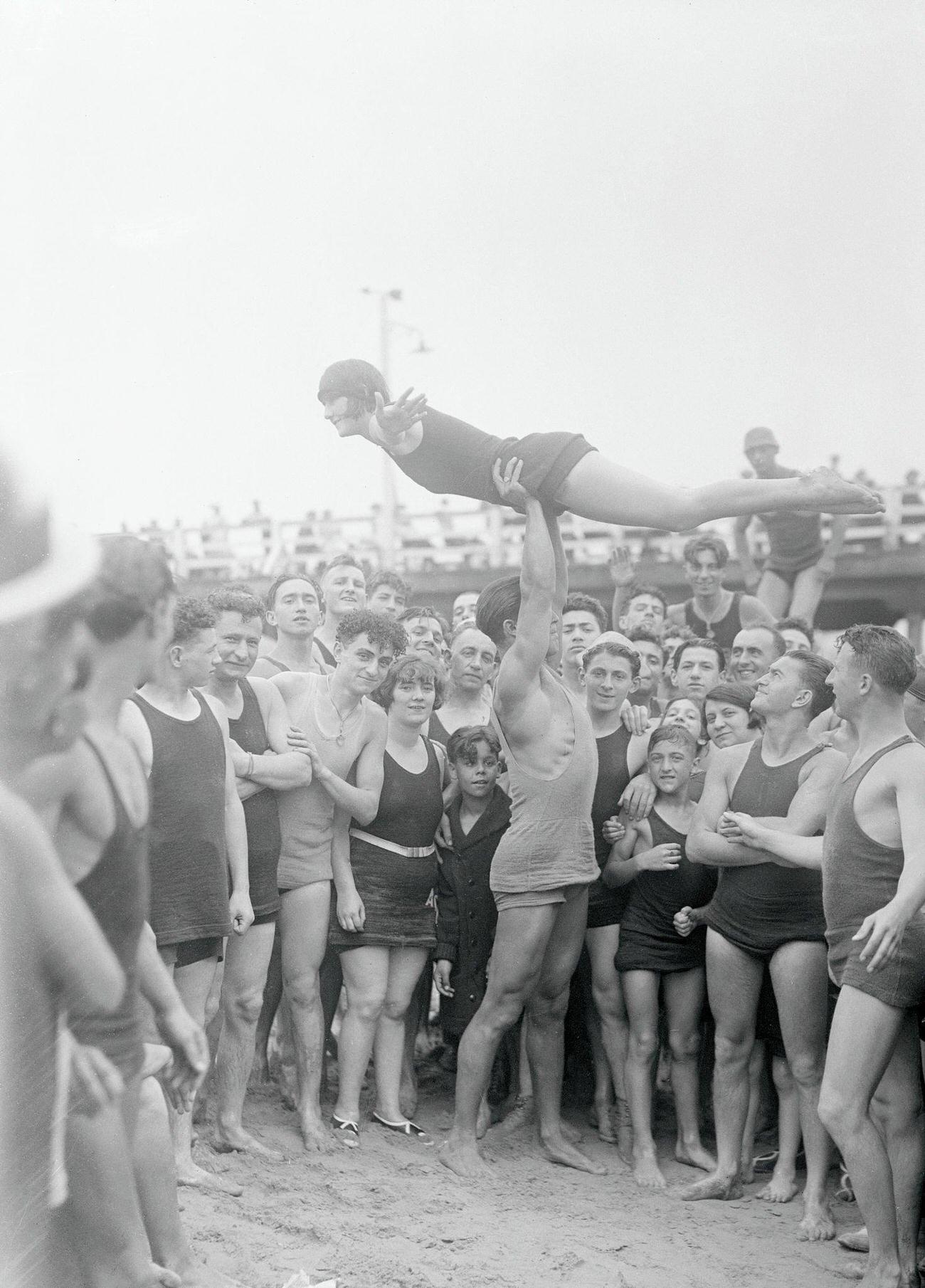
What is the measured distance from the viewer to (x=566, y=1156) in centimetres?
457

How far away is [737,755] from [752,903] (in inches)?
19.5

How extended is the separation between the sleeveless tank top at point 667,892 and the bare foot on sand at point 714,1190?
A: 77cm

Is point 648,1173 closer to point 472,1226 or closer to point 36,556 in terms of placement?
point 472,1226

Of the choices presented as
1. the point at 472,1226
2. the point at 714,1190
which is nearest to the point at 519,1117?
the point at 714,1190

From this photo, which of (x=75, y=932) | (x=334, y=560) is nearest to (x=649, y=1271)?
(x=75, y=932)

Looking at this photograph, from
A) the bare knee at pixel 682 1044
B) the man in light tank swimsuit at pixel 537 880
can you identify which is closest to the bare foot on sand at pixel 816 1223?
the bare knee at pixel 682 1044

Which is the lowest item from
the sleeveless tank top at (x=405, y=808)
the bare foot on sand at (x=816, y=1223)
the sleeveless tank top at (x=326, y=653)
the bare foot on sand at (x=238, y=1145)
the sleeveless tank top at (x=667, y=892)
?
the bare foot on sand at (x=816, y=1223)

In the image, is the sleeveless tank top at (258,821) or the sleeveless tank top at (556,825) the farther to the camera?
the sleeveless tank top at (556,825)

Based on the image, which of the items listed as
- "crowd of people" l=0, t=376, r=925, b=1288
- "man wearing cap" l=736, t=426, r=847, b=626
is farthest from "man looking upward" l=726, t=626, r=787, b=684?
"man wearing cap" l=736, t=426, r=847, b=626

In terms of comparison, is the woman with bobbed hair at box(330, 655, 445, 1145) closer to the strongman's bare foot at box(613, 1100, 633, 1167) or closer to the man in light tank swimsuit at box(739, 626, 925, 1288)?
the strongman's bare foot at box(613, 1100, 633, 1167)

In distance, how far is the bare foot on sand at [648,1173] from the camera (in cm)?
446

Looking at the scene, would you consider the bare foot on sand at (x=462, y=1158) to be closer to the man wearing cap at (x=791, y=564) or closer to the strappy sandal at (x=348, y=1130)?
the strappy sandal at (x=348, y=1130)

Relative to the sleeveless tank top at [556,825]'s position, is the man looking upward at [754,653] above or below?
above

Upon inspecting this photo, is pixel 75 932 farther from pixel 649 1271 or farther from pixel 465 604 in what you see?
pixel 465 604
